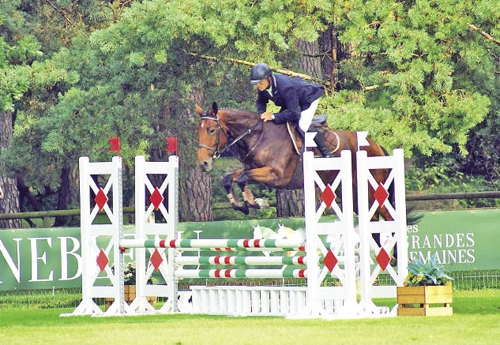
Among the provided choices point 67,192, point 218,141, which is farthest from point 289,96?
point 67,192

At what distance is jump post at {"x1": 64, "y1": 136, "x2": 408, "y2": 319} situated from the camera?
1312 centimetres

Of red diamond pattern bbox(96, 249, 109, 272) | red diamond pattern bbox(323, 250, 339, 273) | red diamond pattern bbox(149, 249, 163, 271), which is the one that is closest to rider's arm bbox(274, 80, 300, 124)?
red diamond pattern bbox(149, 249, 163, 271)

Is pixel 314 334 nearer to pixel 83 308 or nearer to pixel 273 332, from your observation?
pixel 273 332

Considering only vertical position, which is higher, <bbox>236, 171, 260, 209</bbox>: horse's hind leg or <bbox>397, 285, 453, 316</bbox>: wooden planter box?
<bbox>236, 171, 260, 209</bbox>: horse's hind leg

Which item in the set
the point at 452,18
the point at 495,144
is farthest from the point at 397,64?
the point at 495,144

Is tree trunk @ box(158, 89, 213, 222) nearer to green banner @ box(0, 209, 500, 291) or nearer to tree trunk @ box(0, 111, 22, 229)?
tree trunk @ box(0, 111, 22, 229)

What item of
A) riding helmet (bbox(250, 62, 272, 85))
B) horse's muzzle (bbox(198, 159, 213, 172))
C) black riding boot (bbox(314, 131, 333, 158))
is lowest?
horse's muzzle (bbox(198, 159, 213, 172))

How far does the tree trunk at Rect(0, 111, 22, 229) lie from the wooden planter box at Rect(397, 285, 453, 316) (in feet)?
56.7

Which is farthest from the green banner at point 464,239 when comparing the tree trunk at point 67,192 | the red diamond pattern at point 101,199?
the tree trunk at point 67,192

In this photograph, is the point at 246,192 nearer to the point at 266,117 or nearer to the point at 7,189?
the point at 266,117

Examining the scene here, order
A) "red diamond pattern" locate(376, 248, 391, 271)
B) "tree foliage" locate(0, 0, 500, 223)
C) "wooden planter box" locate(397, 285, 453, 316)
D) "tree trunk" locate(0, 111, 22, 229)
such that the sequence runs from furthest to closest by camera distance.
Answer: "tree trunk" locate(0, 111, 22, 229)
"tree foliage" locate(0, 0, 500, 223)
"red diamond pattern" locate(376, 248, 391, 271)
"wooden planter box" locate(397, 285, 453, 316)

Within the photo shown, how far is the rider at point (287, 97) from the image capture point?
653 inches

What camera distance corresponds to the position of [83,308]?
15.0 meters

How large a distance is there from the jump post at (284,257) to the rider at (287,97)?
2098 millimetres
